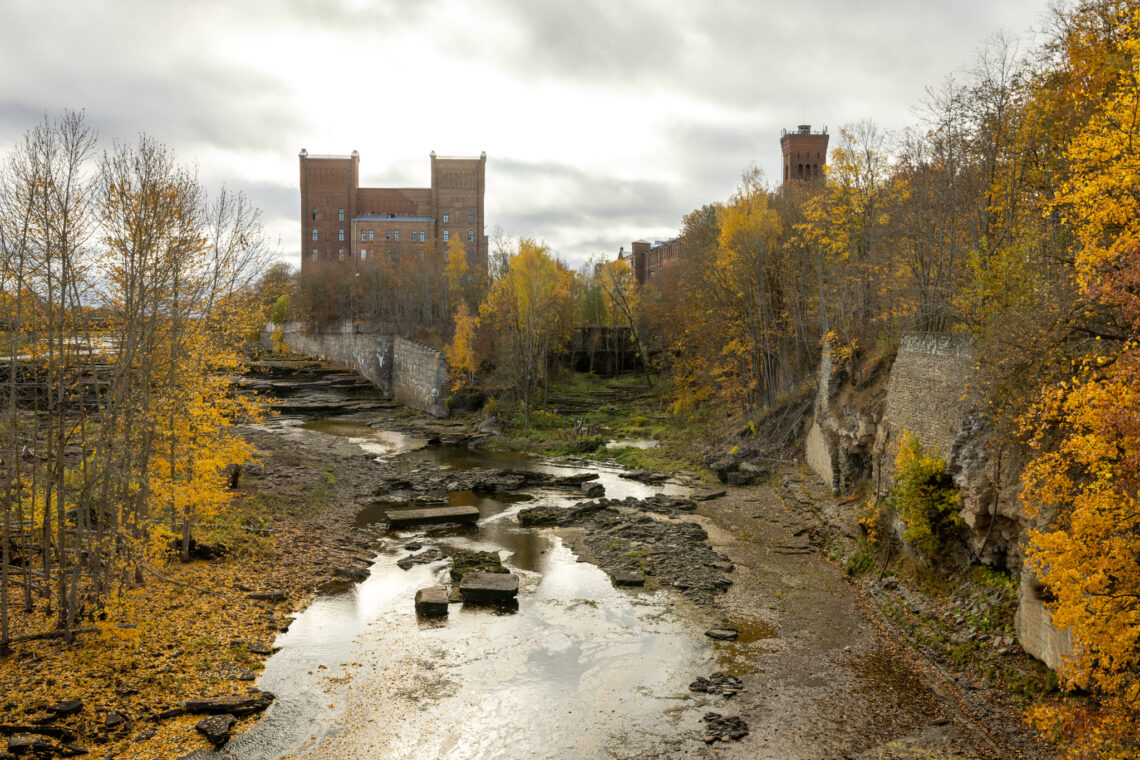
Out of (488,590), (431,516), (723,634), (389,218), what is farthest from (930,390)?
(389,218)

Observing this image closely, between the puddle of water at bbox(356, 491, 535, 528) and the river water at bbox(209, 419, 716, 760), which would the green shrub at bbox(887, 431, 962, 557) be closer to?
the river water at bbox(209, 419, 716, 760)

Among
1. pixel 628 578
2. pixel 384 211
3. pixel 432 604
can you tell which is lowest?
pixel 628 578

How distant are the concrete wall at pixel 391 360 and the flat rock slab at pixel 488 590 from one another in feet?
94.6

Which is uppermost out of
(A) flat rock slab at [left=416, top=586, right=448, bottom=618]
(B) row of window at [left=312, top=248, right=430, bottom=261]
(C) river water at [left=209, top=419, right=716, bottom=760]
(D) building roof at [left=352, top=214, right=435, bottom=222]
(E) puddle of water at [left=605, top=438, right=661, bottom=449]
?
(D) building roof at [left=352, top=214, right=435, bottom=222]

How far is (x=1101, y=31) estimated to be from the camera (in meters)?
15.6

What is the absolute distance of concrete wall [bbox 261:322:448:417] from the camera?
44938mm

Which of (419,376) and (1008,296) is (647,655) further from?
(419,376)

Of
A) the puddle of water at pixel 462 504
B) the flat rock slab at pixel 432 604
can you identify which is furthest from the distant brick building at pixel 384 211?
the flat rock slab at pixel 432 604

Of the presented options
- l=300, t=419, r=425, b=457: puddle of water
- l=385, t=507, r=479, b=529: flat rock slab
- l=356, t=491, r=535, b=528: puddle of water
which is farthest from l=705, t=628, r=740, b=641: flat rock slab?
l=300, t=419, r=425, b=457: puddle of water

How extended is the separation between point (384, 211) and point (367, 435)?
48596 mm

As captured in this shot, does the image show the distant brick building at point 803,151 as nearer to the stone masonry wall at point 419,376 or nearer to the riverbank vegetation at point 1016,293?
the riverbank vegetation at point 1016,293

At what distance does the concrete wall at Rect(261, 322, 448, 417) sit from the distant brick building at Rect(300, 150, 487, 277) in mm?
13801

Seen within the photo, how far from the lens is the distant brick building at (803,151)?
215 ft

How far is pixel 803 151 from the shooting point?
6569 cm
